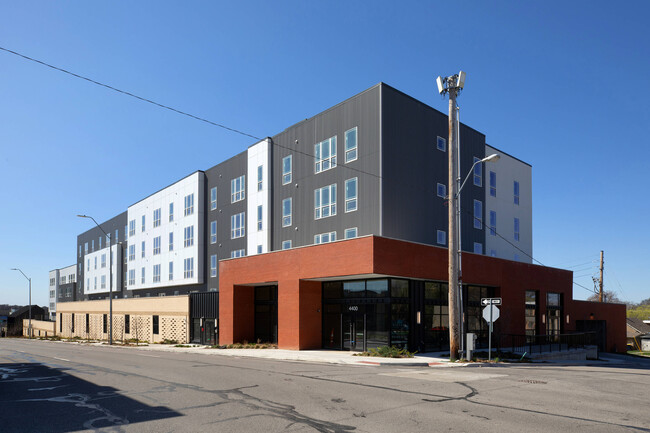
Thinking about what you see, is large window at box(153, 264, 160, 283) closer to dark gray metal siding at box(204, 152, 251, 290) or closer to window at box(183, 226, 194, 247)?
window at box(183, 226, 194, 247)

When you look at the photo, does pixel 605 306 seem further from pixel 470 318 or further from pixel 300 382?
pixel 300 382

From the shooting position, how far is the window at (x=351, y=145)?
3225 cm

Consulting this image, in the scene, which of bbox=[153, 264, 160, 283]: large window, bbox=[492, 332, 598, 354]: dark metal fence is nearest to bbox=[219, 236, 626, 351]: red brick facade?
bbox=[492, 332, 598, 354]: dark metal fence

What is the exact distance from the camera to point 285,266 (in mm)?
32094

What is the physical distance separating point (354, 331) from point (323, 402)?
1855 cm

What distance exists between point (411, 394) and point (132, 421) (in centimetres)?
661

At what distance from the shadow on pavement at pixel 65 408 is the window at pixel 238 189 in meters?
27.0

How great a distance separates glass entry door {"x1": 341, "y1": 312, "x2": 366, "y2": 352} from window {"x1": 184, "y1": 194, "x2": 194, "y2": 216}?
24557 mm

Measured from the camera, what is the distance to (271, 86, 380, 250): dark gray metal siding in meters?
31.0

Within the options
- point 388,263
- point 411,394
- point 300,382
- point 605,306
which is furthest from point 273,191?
point 605,306

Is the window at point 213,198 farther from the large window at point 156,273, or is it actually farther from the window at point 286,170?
the large window at point 156,273

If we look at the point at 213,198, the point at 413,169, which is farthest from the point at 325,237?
the point at 213,198

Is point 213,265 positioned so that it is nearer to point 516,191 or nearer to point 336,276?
point 336,276

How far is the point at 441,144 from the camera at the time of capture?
117ft
